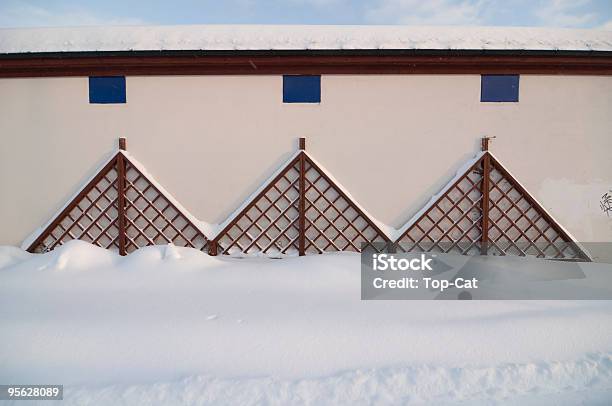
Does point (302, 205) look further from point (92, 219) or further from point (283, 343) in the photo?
point (92, 219)

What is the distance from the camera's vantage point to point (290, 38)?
387cm

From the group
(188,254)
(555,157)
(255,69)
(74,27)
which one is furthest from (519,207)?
(74,27)

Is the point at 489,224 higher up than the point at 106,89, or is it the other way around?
the point at 106,89

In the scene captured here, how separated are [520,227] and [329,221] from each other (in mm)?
2550

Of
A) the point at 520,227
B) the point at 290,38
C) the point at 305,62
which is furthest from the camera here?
the point at 520,227

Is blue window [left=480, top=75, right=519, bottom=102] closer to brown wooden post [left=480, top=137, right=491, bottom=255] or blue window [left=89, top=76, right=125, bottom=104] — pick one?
brown wooden post [left=480, top=137, right=491, bottom=255]

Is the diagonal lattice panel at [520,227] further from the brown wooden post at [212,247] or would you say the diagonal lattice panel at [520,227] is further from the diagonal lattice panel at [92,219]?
the diagonal lattice panel at [92,219]

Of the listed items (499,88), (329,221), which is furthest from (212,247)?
(499,88)

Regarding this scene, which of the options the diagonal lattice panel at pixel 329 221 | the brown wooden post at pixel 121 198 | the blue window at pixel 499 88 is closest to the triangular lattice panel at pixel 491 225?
the diagonal lattice panel at pixel 329 221

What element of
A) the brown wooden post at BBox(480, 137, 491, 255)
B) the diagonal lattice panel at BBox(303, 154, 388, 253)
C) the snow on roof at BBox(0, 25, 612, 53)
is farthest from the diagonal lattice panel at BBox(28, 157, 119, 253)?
the brown wooden post at BBox(480, 137, 491, 255)

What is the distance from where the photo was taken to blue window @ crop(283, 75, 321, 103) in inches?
152

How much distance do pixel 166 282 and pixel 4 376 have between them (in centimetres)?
131

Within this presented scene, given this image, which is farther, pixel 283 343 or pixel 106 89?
pixel 106 89

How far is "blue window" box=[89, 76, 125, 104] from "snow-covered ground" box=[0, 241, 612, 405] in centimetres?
224
